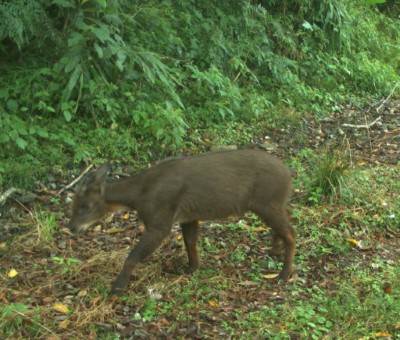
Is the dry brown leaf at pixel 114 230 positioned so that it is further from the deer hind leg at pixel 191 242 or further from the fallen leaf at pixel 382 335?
→ the fallen leaf at pixel 382 335

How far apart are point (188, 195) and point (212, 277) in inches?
31.0

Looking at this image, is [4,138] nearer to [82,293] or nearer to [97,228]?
[97,228]

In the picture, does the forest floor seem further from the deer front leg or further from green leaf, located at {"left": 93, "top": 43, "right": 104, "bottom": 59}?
green leaf, located at {"left": 93, "top": 43, "right": 104, "bottom": 59}

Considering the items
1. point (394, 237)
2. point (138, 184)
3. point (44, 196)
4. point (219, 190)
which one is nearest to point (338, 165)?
point (394, 237)

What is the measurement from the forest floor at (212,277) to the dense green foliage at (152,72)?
0.97 m

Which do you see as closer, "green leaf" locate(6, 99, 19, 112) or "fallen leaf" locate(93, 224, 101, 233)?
"fallen leaf" locate(93, 224, 101, 233)

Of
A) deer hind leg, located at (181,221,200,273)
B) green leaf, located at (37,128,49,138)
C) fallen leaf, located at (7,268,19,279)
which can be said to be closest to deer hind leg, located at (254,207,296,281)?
deer hind leg, located at (181,221,200,273)

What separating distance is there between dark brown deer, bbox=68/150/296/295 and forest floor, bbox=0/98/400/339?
0.31 m

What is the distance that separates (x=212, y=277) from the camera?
568cm

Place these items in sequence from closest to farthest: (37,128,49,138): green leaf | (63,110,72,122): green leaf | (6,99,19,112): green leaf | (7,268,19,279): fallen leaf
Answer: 1. (7,268,19,279): fallen leaf
2. (37,128,49,138): green leaf
3. (63,110,72,122): green leaf
4. (6,99,19,112): green leaf

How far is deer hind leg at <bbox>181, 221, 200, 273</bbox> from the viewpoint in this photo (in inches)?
227

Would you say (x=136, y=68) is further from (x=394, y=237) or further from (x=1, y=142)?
(x=394, y=237)

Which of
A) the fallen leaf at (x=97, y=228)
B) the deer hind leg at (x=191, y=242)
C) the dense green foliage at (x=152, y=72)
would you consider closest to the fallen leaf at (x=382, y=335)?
the deer hind leg at (x=191, y=242)

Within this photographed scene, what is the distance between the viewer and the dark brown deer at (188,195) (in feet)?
17.6
